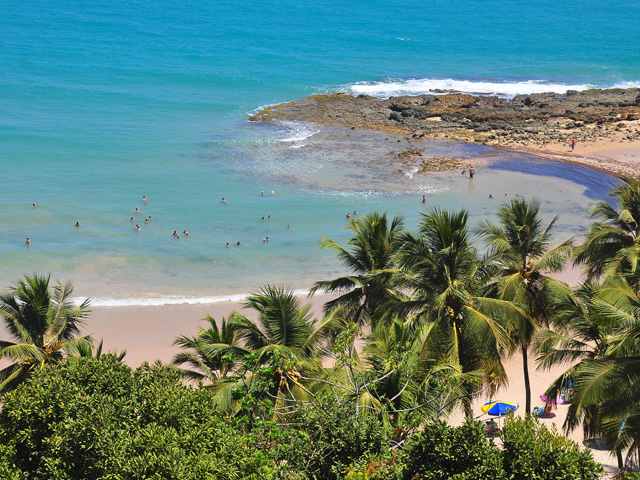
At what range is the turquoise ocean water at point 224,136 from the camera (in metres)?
32.8

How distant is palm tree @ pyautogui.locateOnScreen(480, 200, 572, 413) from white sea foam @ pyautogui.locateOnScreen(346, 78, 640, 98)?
47.6 metres

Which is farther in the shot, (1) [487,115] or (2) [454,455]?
(1) [487,115]

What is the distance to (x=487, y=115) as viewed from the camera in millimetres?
54406

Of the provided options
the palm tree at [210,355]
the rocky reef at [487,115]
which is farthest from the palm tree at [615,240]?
the rocky reef at [487,115]

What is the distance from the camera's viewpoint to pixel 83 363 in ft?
40.3

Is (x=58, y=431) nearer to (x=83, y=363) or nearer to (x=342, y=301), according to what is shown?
(x=83, y=363)

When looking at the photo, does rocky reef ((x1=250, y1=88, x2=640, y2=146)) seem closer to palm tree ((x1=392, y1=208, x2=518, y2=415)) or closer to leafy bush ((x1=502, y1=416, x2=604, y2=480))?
palm tree ((x1=392, y1=208, x2=518, y2=415))

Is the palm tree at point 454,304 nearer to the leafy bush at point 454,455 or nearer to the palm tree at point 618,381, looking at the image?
the palm tree at point 618,381

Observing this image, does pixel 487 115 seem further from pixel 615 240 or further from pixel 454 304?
pixel 454 304

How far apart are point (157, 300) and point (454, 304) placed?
57.7 ft

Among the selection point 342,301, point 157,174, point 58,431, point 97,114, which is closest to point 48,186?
point 157,174

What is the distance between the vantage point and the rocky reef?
165 feet

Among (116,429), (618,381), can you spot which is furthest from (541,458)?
(116,429)

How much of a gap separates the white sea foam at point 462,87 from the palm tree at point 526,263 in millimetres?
47602
